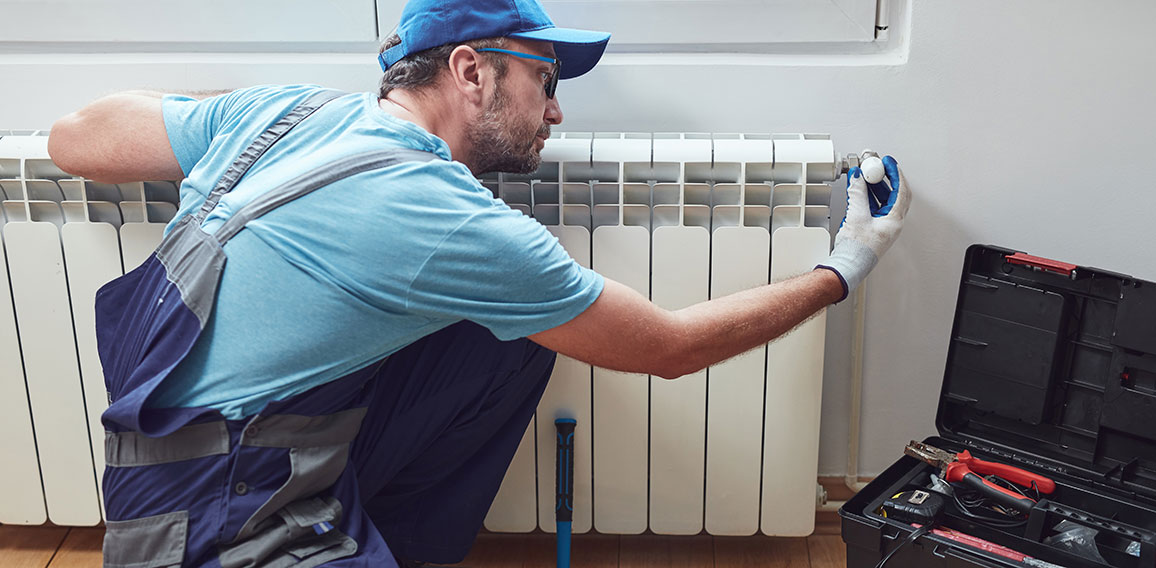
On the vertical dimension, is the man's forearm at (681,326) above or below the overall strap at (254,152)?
below

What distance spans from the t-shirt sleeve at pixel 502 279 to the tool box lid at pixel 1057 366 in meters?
0.67

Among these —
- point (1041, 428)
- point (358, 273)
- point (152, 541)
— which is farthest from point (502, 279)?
point (1041, 428)

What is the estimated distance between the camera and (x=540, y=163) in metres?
1.35

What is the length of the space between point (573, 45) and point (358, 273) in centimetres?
43

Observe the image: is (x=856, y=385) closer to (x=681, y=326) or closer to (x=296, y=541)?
(x=681, y=326)

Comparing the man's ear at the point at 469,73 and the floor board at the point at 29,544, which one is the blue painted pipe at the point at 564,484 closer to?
the man's ear at the point at 469,73

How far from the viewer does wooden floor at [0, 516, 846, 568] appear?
62.0 inches

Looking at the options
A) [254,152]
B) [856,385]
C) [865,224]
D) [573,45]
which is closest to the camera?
[254,152]

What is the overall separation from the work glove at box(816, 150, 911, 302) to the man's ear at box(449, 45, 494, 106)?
0.52 meters

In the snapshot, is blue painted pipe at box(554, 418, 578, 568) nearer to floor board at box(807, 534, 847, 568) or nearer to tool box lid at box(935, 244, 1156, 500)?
floor board at box(807, 534, 847, 568)

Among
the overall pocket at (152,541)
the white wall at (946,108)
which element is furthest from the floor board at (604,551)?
the overall pocket at (152,541)

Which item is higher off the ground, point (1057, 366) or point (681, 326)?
point (681, 326)

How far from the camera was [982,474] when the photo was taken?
4.51ft

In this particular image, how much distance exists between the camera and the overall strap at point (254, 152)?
3.61ft
